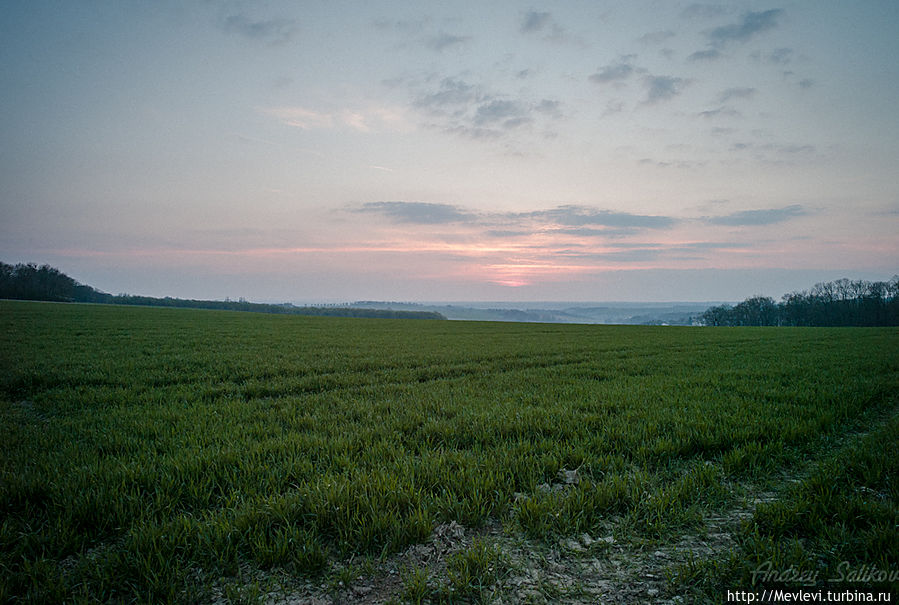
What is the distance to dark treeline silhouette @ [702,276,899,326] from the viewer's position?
8725 centimetres

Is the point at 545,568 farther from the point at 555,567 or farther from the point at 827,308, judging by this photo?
the point at 827,308

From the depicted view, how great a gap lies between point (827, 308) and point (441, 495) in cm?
13171

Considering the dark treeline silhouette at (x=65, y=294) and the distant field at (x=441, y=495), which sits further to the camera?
the dark treeline silhouette at (x=65, y=294)

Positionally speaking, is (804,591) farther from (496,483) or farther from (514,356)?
(514,356)

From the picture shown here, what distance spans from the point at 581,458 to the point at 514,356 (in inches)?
465

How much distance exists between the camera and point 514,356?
16.7 meters

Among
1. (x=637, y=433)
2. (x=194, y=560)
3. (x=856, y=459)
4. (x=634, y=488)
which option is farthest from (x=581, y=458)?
(x=194, y=560)

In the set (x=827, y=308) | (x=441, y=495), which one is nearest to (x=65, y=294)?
(x=441, y=495)

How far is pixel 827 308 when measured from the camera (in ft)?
317

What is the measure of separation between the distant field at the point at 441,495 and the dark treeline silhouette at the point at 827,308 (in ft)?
382

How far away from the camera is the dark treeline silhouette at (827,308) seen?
87.2m

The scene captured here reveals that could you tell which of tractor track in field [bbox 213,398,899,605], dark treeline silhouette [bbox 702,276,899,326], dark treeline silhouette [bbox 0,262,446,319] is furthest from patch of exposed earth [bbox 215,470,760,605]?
dark treeline silhouette [bbox 702,276,899,326]

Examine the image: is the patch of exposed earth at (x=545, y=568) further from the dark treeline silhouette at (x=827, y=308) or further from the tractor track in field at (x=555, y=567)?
the dark treeline silhouette at (x=827, y=308)

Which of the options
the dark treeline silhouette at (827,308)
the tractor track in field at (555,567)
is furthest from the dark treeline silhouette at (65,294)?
the tractor track in field at (555,567)
